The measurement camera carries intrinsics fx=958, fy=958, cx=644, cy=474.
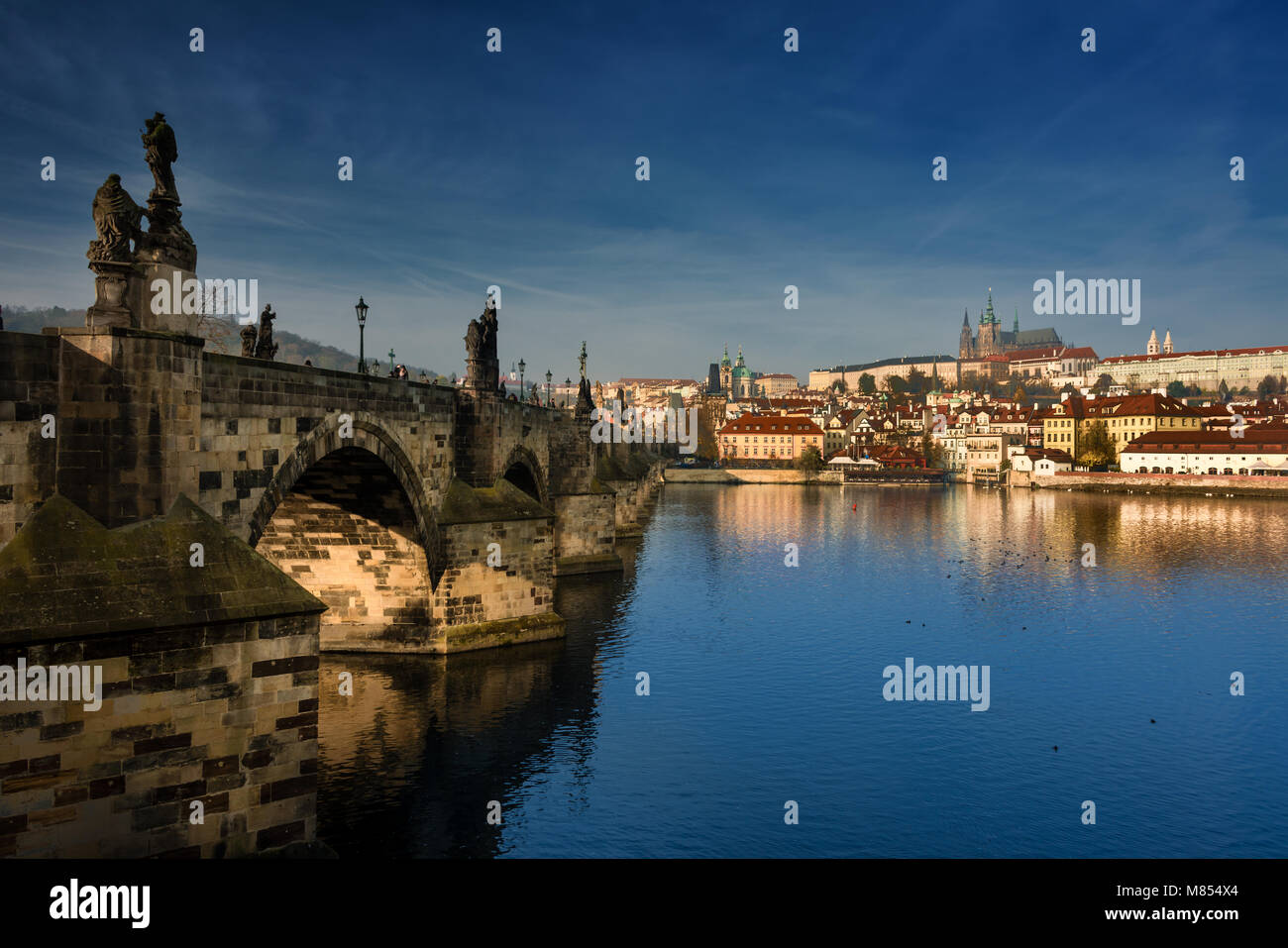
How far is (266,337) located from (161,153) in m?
13.2

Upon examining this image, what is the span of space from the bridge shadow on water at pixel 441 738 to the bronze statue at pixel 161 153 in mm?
11510

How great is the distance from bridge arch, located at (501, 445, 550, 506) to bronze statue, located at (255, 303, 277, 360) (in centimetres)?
1127

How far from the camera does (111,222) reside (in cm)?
1437

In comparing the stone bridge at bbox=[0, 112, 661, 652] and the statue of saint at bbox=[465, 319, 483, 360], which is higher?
the statue of saint at bbox=[465, 319, 483, 360]

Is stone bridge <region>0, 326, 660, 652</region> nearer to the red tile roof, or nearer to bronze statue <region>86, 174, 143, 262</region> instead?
bronze statue <region>86, 174, 143, 262</region>

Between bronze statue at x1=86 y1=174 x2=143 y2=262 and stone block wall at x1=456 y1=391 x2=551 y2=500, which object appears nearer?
bronze statue at x1=86 y1=174 x2=143 y2=262

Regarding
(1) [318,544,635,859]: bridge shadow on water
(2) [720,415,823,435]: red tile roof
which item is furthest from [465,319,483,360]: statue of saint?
(2) [720,415,823,435]: red tile roof

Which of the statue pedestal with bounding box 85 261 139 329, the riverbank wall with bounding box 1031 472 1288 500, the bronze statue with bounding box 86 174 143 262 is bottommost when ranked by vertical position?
the riverbank wall with bounding box 1031 472 1288 500

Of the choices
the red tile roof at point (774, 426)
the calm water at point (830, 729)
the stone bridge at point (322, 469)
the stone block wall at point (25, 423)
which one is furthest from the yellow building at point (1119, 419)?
the stone block wall at point (25, 423)

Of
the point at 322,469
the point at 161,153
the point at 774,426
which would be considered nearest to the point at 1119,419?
the point at 774,426

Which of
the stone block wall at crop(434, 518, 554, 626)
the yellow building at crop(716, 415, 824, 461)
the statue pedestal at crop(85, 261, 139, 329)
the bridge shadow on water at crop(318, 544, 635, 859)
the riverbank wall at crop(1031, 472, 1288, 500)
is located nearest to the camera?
the statue pedestal at crop(85, 261, 139, 329)

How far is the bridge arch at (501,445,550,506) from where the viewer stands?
4041 cm

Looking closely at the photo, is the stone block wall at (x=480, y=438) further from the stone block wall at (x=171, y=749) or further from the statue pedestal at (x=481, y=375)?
the stone block wall at (x=171, y=749)
